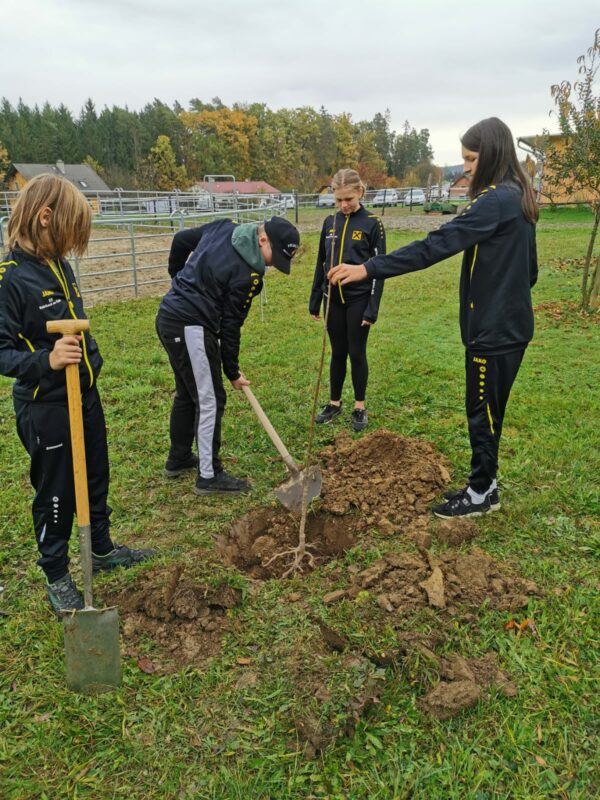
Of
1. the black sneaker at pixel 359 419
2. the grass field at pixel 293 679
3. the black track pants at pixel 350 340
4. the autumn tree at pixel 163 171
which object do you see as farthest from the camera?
the autumn tree at pixel 163 171

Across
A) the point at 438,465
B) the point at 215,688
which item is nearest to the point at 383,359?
the point at 438,465

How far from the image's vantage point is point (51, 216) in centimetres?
237

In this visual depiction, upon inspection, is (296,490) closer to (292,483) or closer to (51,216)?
(292,483)

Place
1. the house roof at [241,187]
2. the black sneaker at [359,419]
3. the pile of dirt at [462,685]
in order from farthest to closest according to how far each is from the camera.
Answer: the house roof at [241,187] < the black sneaker at [359,419] < the pile of dirt at [462,685]

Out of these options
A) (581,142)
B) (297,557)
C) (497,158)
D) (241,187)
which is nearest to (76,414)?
(297,557)

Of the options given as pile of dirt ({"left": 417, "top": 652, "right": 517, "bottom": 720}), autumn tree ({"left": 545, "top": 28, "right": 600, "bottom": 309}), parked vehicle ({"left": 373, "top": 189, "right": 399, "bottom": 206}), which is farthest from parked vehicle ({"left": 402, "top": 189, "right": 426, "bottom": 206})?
pile of dirt ({"left": 417, "top": 652, "right": 517, "bottom": 720})

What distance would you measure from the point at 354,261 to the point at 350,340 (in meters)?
0.64

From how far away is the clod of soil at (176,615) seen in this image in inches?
101

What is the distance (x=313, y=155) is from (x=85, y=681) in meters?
62.1

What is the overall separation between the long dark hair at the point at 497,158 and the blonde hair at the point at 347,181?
1.41 metres

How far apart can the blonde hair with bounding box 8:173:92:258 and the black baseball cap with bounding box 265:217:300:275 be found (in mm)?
1196

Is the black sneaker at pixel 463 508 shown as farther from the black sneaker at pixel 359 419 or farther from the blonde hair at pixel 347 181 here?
the blonde hair at pixel 347 181

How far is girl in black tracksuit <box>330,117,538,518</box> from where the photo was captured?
296 cm

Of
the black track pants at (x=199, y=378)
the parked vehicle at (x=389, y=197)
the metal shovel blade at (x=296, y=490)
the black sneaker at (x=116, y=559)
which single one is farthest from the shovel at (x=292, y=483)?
the parked vehicle at (x=389, y=197)
